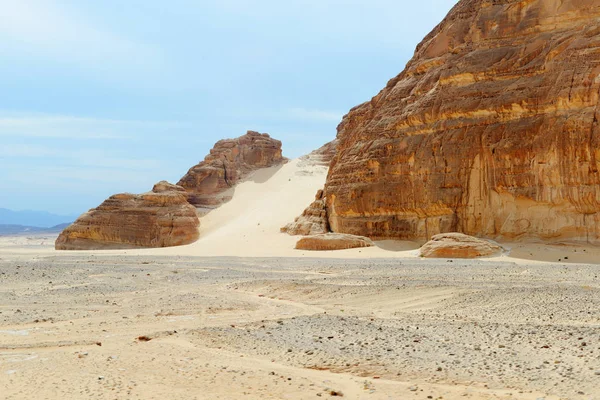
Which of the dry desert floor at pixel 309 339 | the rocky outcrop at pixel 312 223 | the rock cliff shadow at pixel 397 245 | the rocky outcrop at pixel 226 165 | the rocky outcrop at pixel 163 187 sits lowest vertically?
the dry desert floor at pixel 309 339

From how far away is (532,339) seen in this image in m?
6.43

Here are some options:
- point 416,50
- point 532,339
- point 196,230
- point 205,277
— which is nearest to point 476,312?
point 532,339

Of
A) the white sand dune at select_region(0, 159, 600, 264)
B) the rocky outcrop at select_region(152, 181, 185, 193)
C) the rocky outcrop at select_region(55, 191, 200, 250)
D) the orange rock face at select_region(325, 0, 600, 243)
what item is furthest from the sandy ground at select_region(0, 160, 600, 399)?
the rocky outcrop at select_region(152, 181, 185, 193)

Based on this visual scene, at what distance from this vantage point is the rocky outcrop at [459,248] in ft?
63.1

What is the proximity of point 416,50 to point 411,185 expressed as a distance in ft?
32.6

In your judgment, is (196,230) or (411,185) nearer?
(411,185)

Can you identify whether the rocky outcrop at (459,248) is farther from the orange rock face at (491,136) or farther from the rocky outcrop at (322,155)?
the rocky outcrop at (322,155)

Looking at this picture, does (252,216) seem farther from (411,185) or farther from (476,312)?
(476,312)

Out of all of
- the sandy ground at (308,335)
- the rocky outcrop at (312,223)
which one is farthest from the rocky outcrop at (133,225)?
the sandy ground at (308,335)

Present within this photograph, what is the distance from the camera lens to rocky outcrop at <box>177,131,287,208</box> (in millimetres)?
50844

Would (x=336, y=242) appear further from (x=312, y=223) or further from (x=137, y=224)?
(x=137, y=224)

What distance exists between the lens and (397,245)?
2438cm

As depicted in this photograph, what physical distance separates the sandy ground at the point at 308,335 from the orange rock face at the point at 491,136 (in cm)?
635

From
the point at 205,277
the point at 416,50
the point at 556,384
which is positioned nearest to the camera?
the point at 556,384
